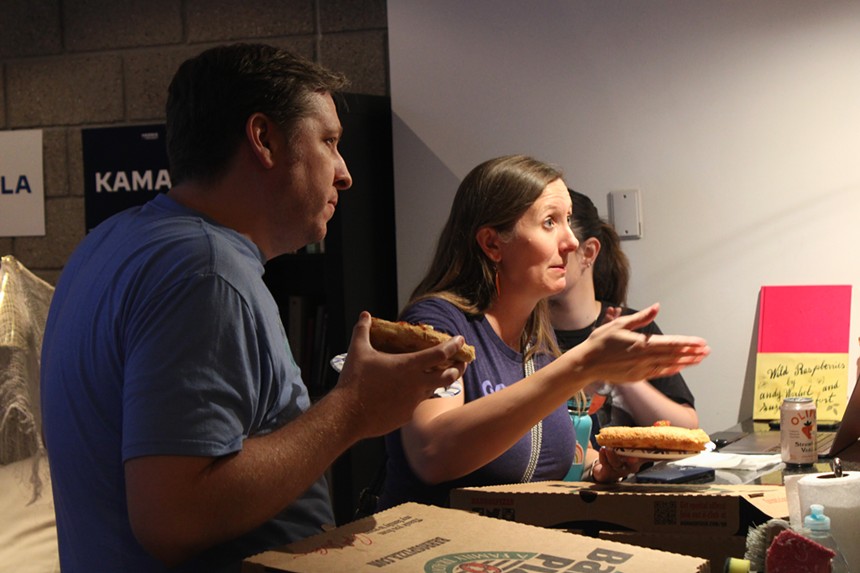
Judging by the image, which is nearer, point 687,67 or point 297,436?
point 297,436

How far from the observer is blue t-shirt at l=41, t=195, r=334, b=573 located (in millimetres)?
1055

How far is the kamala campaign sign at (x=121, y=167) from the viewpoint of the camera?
394cm

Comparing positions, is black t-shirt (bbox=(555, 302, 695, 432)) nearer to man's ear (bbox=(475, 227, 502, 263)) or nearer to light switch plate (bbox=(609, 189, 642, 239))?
light switch plate (bbox=(609, 189, 642, 239))

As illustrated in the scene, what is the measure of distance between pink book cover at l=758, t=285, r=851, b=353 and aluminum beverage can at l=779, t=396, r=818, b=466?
123 cm

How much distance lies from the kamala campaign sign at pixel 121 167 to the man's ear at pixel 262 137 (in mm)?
2784

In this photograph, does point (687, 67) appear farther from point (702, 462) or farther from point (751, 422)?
point (702, 462)

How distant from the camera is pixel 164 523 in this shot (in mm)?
1040

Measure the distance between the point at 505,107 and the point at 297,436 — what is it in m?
2.51

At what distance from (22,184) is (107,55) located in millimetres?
663

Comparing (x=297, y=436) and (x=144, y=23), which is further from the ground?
(x=144, y=23)

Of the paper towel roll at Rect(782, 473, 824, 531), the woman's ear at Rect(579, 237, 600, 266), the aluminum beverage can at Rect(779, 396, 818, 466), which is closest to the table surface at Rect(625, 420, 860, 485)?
the aluminum beverage can at Rect(779, 396, 818, 466)

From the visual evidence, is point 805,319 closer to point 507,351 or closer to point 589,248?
point 589,248

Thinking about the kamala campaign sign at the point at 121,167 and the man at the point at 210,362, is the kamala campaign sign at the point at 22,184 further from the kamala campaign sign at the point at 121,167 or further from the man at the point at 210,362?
the man at the point at 210,362

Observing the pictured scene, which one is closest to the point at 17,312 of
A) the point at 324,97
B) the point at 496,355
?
the point at 496,355
